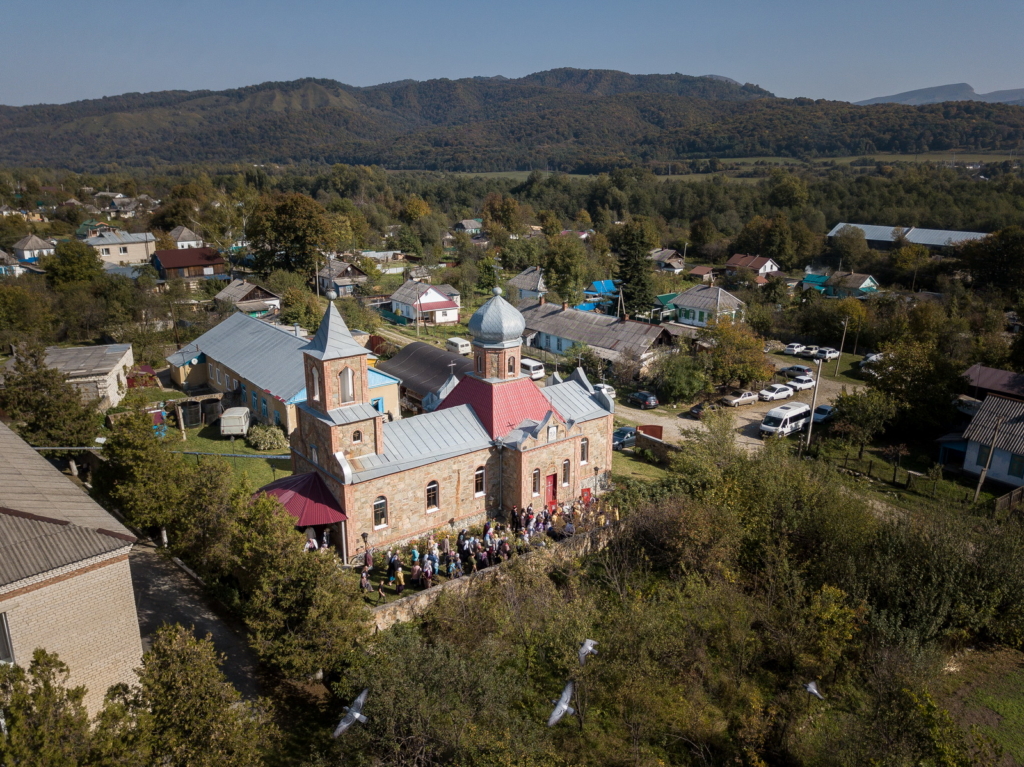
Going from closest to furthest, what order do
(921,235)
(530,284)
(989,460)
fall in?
(989,460), (530,284), (921,235)

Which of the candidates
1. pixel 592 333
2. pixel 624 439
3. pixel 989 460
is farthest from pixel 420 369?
pixel 989 460

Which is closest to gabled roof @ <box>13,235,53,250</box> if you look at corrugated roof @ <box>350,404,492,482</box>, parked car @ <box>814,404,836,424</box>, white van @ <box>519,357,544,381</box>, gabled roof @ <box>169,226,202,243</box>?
gabled roof @ <box>169,226,202,243</box>

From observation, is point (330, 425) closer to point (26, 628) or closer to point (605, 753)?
point (26, 628)

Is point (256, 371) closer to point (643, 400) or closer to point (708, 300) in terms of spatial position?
point (643, 400)

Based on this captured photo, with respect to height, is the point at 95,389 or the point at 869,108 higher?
the point at 869,108

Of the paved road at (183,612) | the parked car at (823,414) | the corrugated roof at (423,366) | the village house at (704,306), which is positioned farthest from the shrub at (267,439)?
the village house at (704,306)

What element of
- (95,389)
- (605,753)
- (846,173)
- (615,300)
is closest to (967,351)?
(615,300)

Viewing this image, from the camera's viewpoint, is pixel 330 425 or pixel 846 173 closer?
pixel 330 425
